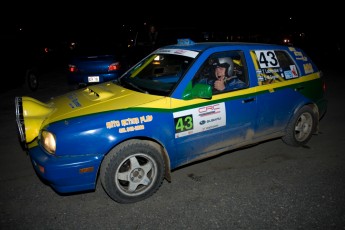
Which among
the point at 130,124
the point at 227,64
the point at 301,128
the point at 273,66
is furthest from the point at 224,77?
the point at 301,128

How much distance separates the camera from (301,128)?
469 centimetres

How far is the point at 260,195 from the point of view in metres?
3.39

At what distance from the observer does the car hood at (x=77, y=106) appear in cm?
320

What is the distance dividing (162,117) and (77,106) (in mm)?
1057

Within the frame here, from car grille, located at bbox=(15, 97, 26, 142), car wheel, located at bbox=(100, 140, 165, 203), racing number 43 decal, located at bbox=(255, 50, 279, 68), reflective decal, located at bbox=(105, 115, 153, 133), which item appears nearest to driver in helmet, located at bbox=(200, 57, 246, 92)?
racing number 43 decal, located at bbox=(255, 50, 279, 68)

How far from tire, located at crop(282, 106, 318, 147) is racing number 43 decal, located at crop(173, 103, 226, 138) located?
1.52 metres

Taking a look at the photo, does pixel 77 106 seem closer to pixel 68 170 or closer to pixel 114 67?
pixel 68 170

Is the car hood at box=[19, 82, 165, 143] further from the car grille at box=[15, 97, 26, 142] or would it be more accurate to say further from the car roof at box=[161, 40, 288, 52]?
the car roof at box=[161, 40, 288, 52]

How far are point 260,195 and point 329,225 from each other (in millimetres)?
777

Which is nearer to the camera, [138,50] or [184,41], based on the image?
[184,41]

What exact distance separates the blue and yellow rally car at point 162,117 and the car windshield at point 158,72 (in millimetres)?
18

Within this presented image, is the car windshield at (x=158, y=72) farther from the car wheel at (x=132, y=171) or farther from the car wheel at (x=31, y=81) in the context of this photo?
the car wheel at (x=31, y=81)

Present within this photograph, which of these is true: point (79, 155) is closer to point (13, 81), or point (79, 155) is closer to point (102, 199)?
point (102, 199)

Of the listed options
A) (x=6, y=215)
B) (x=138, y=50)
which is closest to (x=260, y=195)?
(x=6, y=215)
